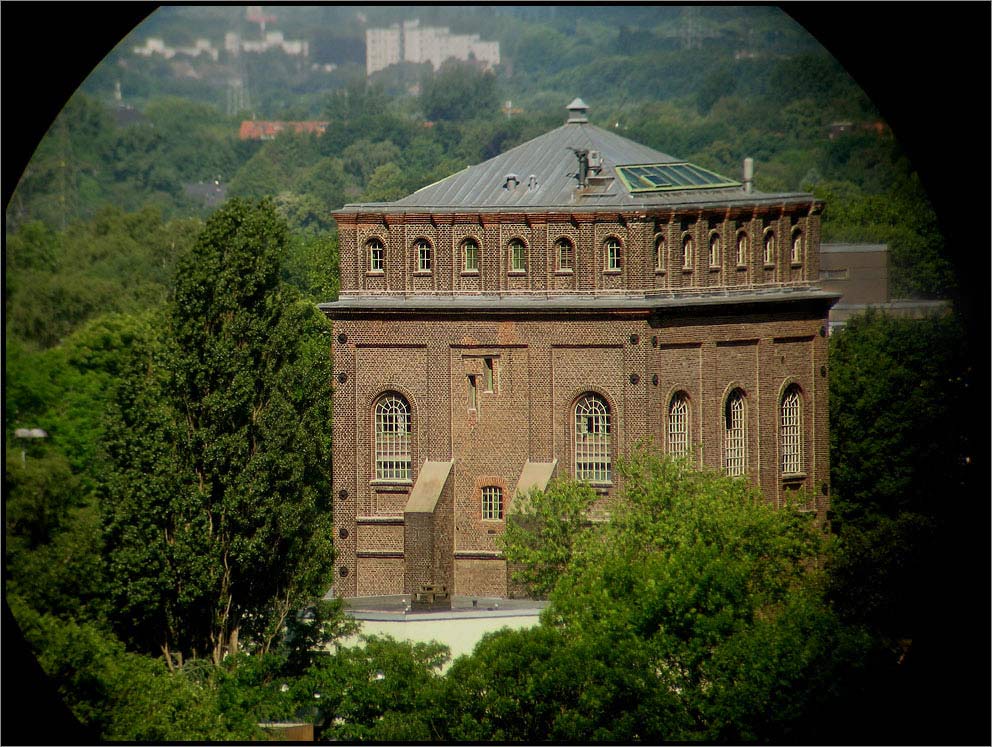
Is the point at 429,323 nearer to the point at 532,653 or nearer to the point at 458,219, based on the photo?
the point at 458,219

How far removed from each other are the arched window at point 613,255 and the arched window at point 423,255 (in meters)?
4.77

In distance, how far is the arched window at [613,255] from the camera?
68.7 metres

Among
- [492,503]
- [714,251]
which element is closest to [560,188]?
[714,251]

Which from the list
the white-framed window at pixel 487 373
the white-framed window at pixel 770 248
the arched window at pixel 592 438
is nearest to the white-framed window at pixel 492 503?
the arched window at pixel 592 438

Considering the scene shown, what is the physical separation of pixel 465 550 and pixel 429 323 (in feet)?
20.2

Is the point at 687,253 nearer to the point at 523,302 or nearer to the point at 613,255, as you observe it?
the point at 613,255

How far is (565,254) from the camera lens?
226ft

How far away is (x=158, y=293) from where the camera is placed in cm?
12200

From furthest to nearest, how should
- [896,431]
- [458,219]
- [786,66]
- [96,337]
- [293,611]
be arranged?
[786,66], [96,337], [896,431], [458,219], [293,611]

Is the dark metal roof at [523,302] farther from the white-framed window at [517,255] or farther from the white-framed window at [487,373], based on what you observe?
the white-framed window at [487,373]

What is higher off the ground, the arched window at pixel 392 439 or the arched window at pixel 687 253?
the arched window at pixel 687 253

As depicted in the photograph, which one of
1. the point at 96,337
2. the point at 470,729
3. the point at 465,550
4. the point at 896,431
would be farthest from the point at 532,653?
the point at 96,337

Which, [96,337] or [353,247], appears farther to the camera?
[96,337]

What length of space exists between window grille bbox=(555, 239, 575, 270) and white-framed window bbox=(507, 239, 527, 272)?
3.07 feet
